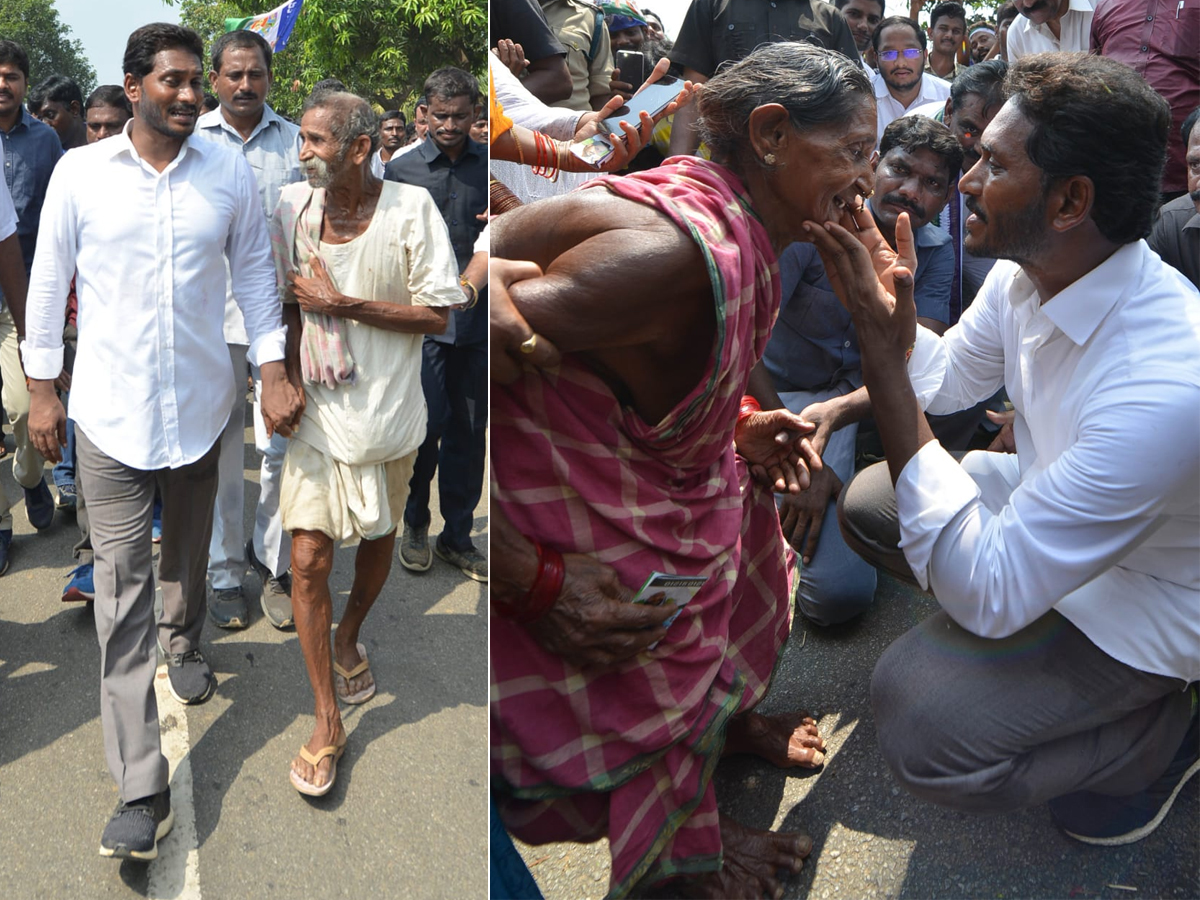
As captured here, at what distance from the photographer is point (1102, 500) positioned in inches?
69.8

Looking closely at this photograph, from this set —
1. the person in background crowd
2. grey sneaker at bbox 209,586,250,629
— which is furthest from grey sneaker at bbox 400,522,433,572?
the person in background crowd

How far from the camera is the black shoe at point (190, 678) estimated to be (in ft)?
10.2

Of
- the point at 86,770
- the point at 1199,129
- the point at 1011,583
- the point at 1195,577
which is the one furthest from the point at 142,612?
the point at 1199,129

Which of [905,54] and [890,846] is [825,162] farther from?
[905,54]

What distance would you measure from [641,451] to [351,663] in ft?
5.78

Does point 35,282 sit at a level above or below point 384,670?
above

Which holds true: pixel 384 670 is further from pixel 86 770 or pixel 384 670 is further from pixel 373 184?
pixel 373 184

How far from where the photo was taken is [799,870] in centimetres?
197

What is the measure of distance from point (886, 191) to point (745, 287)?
1.73 meters

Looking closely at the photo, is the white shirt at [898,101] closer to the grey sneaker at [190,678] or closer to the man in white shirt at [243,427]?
the man in white shirt at [243,427]

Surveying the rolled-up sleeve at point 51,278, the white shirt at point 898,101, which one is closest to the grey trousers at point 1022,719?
the rolled-up sleeve at point 51,278

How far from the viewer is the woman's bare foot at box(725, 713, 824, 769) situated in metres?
2.30

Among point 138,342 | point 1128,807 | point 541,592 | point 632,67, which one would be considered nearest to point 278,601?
point 138,342

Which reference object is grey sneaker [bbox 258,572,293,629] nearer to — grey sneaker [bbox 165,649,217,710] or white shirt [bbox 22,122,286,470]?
grey sneaker [bbox 165,649,217,710]
